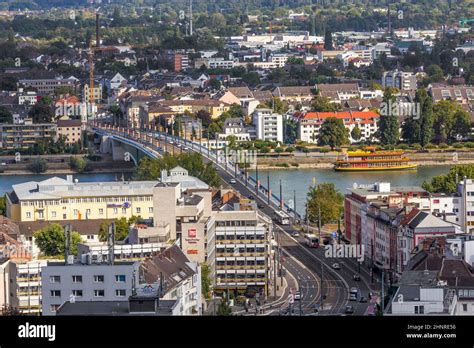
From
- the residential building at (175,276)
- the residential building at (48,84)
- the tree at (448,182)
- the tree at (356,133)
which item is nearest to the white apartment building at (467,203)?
the tree at (448,182)

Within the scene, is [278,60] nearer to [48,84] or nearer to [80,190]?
[48,84]

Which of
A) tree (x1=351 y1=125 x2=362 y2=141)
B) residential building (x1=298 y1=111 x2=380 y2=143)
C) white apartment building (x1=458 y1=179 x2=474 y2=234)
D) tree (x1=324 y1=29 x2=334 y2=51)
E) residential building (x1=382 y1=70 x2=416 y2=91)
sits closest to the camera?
white apartment building (x1=458 y1=179 x2=474 y2=234)

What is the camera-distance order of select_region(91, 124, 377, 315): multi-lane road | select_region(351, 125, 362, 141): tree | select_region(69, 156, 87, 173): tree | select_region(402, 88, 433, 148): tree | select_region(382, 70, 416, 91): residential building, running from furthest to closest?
select_region(382, 70, 416, 91): residential building < select_region(351, 125, 362, 141): tree < select_region(402, 88, 433, 148): tree < select_region(69, 156, 87, 173): tree < select_region(91, 124, 377, 315): multi-lane road

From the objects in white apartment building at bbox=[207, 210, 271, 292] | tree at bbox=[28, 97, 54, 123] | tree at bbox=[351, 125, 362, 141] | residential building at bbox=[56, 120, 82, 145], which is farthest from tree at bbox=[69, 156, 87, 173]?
white apartment building at bbox=[207, 210, 271, 292]

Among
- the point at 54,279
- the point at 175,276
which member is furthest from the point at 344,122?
the point at 54,279

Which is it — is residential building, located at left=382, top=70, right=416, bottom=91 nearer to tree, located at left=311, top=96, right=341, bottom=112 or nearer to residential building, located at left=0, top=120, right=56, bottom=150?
tree, located at left=311, top=96, right=341, bottom=112

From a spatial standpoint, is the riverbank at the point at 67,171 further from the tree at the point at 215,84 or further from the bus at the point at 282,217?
the tree at the point at 215,84
